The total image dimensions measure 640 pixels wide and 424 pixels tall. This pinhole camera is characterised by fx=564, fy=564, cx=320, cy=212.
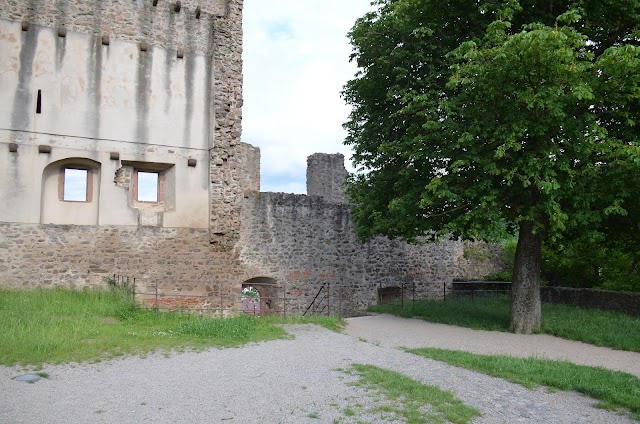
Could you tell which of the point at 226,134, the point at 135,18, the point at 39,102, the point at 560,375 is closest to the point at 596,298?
the point at 560,375

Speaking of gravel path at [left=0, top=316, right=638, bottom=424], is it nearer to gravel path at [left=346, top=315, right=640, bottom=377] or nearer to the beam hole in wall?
gravel path at [left=346, top=315, right=640, bottom=377]

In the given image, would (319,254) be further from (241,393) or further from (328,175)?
(241,393)

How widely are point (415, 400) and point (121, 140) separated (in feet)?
35.8

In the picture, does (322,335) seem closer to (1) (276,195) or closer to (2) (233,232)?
(2) (233,232)

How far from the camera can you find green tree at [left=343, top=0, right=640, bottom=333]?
1061 centimetres

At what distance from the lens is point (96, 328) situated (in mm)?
10969

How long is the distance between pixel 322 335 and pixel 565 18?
7819 millimetres

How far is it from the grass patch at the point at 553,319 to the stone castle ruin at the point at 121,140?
585cm

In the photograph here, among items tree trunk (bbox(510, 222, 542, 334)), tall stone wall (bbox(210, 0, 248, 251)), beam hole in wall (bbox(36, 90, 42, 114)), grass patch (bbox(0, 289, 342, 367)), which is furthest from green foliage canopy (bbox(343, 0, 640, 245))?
beam hole in wall (bbox(36, 90, 42, 114))

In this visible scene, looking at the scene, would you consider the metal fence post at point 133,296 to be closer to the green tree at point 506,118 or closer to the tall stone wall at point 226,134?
the tall stone wall at point 226,134

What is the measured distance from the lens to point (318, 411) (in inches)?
249

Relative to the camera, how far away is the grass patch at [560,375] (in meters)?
7.16

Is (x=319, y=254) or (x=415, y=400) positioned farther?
(x=319, y=254)

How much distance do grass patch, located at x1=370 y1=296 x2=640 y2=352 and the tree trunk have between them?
1.26ft
